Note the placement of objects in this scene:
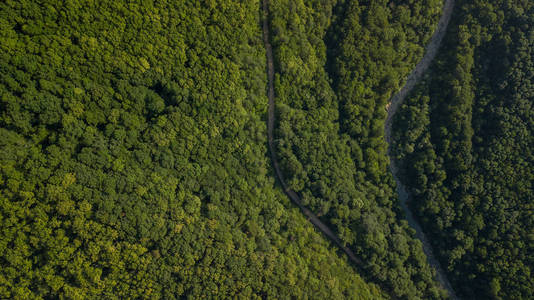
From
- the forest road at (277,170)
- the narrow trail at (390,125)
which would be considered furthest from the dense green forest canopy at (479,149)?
the forest road at (277,170)

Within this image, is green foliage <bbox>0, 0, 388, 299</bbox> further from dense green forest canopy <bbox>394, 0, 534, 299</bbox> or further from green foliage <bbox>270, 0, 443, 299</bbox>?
dense green forest canopy <bbox>394, 0, 534, 299</bbox>

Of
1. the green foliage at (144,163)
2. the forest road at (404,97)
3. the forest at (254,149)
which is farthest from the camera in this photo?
the forest road at (404,97)

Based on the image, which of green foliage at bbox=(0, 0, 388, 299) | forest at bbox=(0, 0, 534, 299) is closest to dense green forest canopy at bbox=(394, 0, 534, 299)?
forest at bbox=(0, 0, 534, 299)

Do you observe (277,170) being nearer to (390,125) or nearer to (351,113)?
(351,113)

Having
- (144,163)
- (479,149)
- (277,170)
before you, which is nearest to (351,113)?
(277,170)

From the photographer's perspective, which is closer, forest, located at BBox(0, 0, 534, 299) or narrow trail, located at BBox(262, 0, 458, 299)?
forest, located at BBox(0, 0, 534, 299)

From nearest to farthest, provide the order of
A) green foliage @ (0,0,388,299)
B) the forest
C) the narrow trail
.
Result: green foliage @ (0,0,388,299)
the forest
the narrow trail

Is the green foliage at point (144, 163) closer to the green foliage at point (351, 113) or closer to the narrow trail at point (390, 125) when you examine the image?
the narrow trail at point (390, 125)

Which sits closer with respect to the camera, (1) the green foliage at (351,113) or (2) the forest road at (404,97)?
(1) the green foliage at (351,113)

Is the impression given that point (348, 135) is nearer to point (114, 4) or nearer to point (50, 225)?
point (114, 4)
